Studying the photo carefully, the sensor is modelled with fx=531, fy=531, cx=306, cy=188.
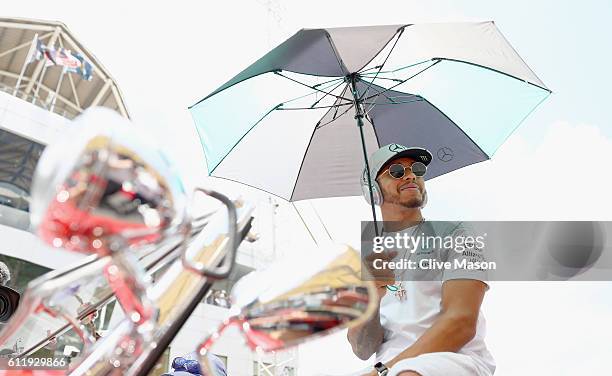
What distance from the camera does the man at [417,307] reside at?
1237mm

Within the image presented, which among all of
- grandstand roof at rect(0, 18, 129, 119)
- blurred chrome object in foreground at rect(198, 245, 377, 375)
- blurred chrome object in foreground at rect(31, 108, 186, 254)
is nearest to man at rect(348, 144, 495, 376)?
blurred chrome object in foreground at rect(198, 245, 377, 375)

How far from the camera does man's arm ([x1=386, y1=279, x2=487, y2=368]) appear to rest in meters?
1.27

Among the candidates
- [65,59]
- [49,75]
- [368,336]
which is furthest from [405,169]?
[49,75]

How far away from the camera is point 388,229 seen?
1709 mm

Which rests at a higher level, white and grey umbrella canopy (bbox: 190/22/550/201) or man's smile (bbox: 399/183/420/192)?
white and grey umbrella canopy (bbox: 190/22/550/201)

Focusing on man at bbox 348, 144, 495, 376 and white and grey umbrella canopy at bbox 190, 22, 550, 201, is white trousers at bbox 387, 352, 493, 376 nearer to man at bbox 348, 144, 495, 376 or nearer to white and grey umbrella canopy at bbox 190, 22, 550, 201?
man at bbox 348, 144, 495, 376

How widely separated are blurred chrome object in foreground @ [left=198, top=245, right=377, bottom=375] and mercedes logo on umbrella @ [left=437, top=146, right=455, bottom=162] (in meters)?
2.68

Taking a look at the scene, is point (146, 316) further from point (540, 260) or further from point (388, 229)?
point (540, 260)

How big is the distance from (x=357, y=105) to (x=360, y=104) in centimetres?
4

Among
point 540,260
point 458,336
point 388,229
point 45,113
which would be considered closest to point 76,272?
point 458,336

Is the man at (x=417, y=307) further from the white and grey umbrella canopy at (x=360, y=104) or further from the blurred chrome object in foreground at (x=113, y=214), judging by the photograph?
the white and grey umbrella canopy at (x=360, y=104)

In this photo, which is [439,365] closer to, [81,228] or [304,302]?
[304,302]

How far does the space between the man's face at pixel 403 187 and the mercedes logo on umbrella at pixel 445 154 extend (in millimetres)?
1295

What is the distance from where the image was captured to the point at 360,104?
286cm
